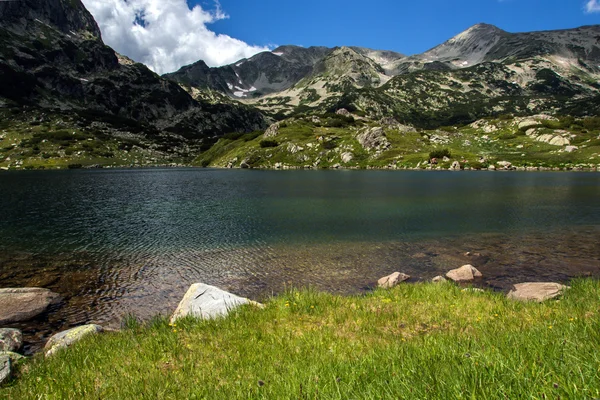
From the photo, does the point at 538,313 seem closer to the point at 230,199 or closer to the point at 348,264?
the point at 348,264

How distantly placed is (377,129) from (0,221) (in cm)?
15862

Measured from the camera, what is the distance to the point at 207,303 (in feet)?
42.6

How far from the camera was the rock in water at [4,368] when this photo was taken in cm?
806

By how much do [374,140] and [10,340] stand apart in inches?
6680

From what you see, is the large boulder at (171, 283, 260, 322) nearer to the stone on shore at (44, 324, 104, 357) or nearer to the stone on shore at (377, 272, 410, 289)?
the stone on shore at (44, 324, 104, 357)

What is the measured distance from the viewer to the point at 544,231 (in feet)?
111

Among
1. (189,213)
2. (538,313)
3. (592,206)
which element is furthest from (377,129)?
(538,313)

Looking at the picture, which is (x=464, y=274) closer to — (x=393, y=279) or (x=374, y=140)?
(x=393, y=279)

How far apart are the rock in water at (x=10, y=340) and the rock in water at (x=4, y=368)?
439 centimetres

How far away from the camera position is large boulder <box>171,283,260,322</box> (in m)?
11.8

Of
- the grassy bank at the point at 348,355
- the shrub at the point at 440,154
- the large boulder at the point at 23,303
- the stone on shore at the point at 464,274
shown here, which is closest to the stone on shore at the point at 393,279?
the stone on shore at the point at 464,274

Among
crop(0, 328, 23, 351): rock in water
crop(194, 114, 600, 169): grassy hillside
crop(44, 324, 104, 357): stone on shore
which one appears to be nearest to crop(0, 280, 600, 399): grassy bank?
crop(44, 324, 104, 357): stone on shore

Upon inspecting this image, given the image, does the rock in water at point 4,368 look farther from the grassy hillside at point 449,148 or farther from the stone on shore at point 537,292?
the grassy hillside at point 449,148

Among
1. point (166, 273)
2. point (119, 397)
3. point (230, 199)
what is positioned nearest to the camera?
point (119, 397)
